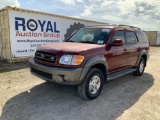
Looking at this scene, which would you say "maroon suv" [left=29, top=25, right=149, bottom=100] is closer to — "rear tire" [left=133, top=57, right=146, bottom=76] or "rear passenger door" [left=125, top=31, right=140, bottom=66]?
"rear passenger door" [left=125, top=31, right=140, bottom=66]

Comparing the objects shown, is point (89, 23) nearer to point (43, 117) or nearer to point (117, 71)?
point (117, 71)

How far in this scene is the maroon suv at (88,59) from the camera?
12.8ft

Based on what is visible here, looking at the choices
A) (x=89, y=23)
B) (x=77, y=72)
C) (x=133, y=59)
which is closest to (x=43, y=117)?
(x=77, y=72)

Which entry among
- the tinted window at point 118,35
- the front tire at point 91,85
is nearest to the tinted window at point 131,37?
the tinted window at point 118,35

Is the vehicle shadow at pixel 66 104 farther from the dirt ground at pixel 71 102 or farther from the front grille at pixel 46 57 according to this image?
the front grille at pixel 46 57

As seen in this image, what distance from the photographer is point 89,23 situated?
1344 centimetres

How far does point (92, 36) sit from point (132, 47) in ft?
5.87

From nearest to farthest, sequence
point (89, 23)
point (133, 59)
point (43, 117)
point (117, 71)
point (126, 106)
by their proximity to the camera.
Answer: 1. point (43, 117)
2. point (126, 106)
3. point (117, 71)
4. point (133, 59)
5. point (89, 23)

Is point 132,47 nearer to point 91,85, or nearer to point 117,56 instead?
point 117,56

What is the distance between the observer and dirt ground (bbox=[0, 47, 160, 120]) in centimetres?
365

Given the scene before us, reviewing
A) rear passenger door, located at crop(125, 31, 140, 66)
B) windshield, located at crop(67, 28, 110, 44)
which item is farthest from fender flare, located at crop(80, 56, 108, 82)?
rear passenger door, located at crop(125, 31, 140, 66)

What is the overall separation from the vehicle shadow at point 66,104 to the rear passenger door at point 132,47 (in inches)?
42.0

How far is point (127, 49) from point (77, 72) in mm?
2562

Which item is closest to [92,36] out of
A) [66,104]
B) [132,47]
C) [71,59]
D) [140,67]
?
[71,59]
